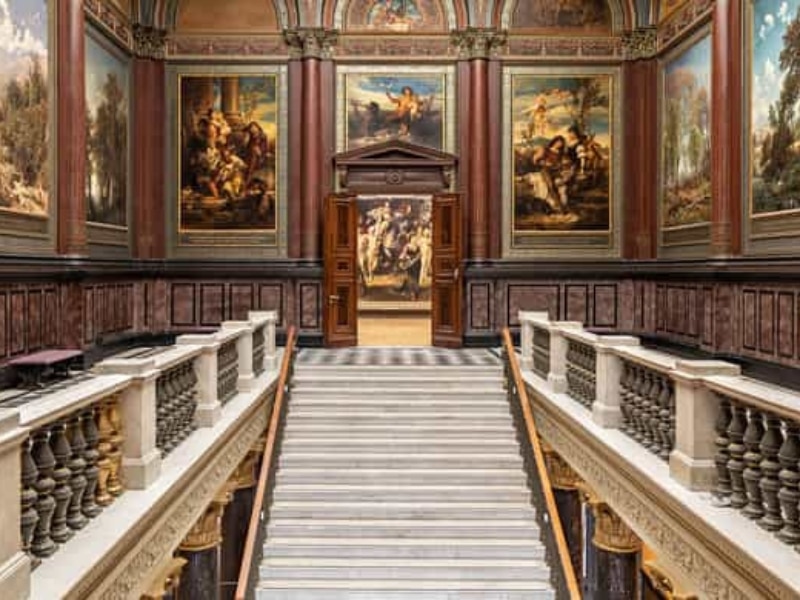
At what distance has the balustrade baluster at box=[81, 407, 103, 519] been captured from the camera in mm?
4820

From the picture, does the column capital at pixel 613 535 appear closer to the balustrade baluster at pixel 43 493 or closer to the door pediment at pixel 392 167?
the balustrade baluster at pixel 43 493

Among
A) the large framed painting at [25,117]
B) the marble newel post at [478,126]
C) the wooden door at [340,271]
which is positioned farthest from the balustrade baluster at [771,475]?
the marble newel post at [478,126]

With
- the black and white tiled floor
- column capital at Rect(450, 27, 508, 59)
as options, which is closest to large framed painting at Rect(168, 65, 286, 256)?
the black and white tiled floor

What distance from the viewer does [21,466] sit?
4008 mm

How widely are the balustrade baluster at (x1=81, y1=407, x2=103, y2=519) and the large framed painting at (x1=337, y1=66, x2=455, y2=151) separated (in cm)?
1205

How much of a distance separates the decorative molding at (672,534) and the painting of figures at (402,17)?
9.97 m

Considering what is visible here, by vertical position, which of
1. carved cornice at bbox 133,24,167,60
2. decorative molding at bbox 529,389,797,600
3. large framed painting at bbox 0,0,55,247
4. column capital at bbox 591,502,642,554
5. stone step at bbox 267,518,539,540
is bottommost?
column capital at bbox 591,502,642,554

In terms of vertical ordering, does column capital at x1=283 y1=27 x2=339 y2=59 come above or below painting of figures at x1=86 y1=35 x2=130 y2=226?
above

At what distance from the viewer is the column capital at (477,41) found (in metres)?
16.0

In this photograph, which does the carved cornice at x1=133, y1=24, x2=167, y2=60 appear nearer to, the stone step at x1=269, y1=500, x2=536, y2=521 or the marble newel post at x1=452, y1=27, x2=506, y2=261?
the marble newel post at x1=452, y1=27, x2=506, y2=261

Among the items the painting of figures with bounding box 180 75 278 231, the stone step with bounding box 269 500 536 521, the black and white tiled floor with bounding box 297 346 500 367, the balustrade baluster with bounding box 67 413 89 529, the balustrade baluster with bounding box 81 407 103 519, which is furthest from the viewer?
the painting of figures with bounding box 180 75 278 231

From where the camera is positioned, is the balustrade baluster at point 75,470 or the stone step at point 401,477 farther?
the stone step at point 401,477

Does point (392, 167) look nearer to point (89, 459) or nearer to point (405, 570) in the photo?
point (405, 570)

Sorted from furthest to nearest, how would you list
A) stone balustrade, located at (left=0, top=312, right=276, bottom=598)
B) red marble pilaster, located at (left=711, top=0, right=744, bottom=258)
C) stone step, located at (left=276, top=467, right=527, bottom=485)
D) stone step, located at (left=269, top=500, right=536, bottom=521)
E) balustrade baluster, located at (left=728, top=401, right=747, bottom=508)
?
red marble pilaster, located at (left=711, top=0, right=744, bottom=258), stone step, located at (left=276, top=467, right=527, bottom=485), stone step, located at (left=269, top=500, right=536, bottom=521), balustrade baluster, located at (left=728, top=401, right=747, bottom=508), stone balustrade, located at (left=0, top=312, right=276, bottom=598)
